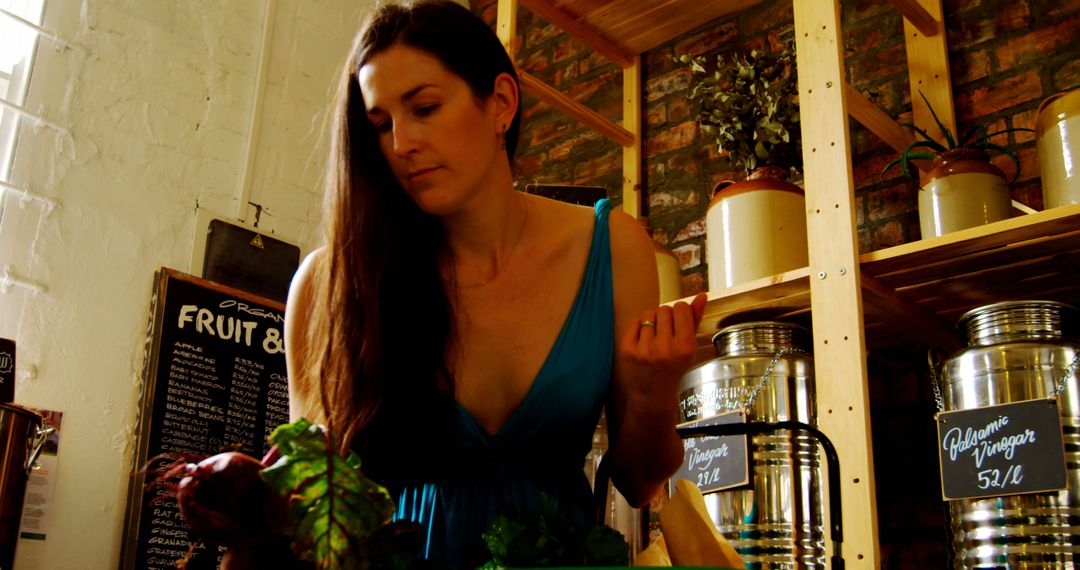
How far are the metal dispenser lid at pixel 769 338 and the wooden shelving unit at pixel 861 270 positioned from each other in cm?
7

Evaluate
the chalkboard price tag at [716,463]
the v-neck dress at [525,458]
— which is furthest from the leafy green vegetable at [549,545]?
the chalkboard price tag at [716,463]

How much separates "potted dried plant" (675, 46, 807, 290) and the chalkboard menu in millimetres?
1192

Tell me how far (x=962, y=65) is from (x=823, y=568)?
119 centimetres

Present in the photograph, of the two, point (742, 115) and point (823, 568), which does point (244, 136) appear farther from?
point (823, 568)

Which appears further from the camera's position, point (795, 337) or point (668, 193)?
point (668, 193)

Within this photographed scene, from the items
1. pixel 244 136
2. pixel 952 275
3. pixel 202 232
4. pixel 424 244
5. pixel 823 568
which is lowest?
pixel 823 568

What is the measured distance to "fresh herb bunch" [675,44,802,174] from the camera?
1929 mm

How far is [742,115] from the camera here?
198 cm

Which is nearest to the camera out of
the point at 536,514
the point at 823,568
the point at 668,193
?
the point at 536,514

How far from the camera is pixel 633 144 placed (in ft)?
8.40

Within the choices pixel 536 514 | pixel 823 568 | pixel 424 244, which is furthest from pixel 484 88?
pixel 823 568

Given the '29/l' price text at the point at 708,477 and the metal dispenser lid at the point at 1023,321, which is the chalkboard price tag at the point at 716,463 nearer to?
the '29/l' price text at the point at 708,477

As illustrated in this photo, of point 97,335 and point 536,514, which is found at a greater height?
point 97,335

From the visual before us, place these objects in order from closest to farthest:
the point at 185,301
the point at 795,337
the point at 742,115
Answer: the point at 795,337, the point at 742,115, the point at 185,301
